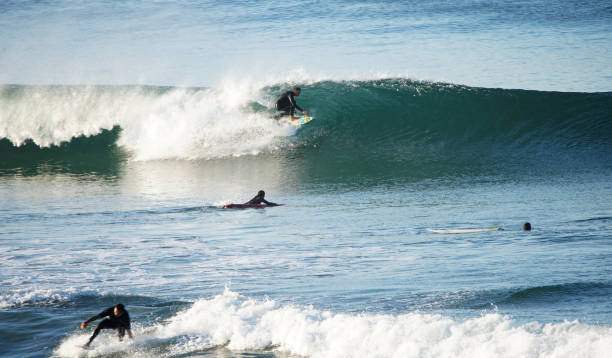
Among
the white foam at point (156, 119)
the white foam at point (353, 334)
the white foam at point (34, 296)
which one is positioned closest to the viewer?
the white foam at point (353, 334)

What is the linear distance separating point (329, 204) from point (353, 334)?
872cm

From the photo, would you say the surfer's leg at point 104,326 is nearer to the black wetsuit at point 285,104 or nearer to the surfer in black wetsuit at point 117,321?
the surfer in black wetsuit at point 117,321

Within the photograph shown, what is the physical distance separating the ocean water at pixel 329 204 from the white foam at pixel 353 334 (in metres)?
0.02

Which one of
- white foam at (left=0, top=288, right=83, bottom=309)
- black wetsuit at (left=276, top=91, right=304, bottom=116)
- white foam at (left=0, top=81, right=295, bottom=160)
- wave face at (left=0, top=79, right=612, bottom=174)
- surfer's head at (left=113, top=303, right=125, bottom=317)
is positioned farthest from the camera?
white foam at (left=0, top=81, right=295, bottom=160)

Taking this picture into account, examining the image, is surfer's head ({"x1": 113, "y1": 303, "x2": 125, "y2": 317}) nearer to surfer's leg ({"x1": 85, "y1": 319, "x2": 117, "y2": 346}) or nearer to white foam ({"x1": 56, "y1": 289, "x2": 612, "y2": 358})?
surfer's leg ({"x1": 85, "y1": 319, "x2": 117, "y2": 346})

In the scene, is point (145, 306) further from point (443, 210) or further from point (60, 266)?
point (443, 210)

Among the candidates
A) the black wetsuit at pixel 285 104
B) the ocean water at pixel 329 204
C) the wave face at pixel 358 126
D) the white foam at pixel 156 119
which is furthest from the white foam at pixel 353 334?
the white foam at pixel 156 119

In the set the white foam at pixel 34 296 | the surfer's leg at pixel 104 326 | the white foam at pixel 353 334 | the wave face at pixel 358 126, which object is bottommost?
the white foam at pixel 353 334

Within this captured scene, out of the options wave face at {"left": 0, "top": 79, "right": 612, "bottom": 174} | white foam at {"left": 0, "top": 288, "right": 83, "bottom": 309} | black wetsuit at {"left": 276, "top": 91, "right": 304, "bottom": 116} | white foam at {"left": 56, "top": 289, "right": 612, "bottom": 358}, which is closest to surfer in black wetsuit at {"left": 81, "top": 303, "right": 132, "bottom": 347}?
white foam at {"left": 56, "top": 289, "right": 612, "bottom": 358}

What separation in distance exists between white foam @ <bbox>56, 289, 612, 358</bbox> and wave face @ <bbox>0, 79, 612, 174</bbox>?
12.2m

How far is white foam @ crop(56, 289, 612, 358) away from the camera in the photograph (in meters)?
5.60

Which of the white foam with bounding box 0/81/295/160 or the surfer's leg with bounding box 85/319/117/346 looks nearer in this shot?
the surfer's leg with bounding box 85/319/117/346

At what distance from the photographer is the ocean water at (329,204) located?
6711mm

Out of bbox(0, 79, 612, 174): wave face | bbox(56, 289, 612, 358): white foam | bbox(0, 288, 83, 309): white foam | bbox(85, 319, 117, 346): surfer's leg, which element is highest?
bbox(0, 79, 612, 174): wave face
